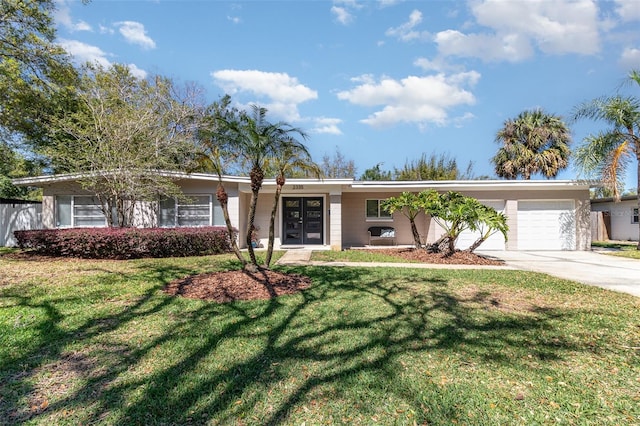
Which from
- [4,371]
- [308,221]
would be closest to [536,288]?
[4,371]

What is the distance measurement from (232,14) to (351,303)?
10389 mm

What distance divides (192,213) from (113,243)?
11.0 feet

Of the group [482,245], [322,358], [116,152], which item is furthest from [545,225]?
[116,152]

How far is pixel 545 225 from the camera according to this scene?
45.9ft

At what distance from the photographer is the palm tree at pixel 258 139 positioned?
6.19m

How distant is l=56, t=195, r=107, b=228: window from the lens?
12930mm

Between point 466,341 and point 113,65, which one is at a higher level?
point 113,65

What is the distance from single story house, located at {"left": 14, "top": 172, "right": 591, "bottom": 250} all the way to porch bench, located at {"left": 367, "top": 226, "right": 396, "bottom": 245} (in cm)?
22

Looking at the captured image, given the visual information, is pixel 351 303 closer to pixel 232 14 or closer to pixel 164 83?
pixel 232 14

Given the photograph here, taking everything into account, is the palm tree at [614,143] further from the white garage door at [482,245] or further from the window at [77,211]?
the window at [77,211]

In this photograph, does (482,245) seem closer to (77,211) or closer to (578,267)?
(578,267)

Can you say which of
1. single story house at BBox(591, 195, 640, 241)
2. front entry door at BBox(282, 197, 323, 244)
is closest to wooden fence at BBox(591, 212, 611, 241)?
single story house at BBox(591, 195, 640, 241)

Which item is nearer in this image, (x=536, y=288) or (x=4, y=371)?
(x=4, y=371)

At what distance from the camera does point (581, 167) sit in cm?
1292
